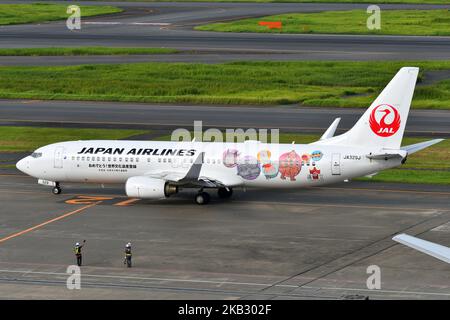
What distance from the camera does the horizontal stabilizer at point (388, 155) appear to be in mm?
69125

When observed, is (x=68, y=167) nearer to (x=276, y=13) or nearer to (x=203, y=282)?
(x=203, y=282)

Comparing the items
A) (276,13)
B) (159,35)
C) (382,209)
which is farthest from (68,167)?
(276,13)

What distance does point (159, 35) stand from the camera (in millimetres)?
167125

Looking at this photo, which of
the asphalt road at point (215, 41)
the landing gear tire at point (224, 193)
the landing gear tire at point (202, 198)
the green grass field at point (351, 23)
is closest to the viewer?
the landing gear tire at point (202, 198)

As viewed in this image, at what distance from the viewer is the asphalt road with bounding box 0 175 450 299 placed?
52125 millimetres

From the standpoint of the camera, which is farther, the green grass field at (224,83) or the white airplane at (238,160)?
the green grass field at (224,83)

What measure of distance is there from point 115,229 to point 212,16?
132 metres

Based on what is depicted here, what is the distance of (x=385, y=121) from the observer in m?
70.5

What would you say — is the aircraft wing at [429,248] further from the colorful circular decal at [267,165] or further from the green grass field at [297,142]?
the green grass field at [297,142]

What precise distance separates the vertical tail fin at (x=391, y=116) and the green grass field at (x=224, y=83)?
4416 cm
